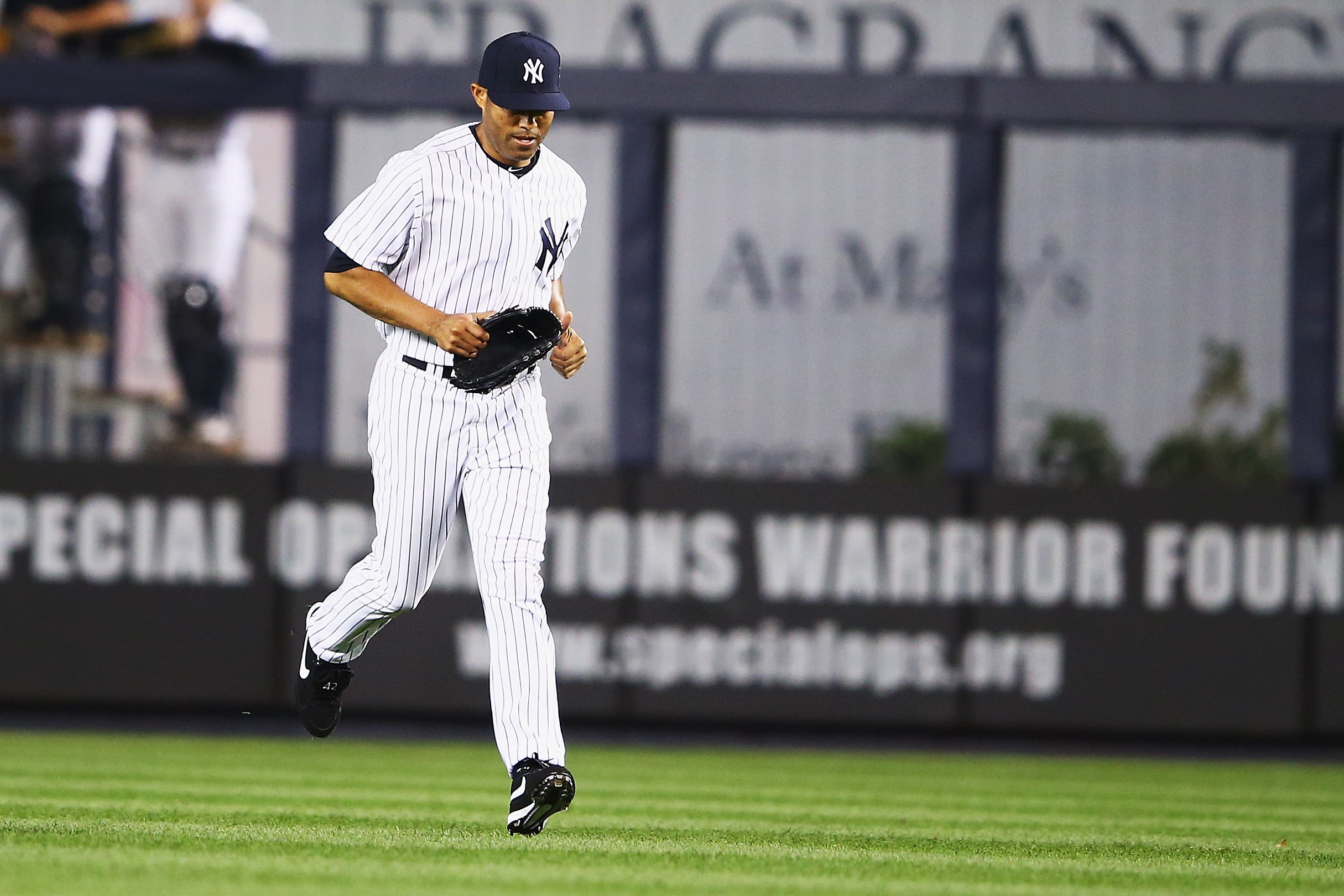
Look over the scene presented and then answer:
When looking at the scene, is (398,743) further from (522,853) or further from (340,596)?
(522,853)

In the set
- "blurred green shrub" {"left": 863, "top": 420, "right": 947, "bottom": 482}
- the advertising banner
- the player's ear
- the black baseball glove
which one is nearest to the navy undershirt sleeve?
the black baseball glove

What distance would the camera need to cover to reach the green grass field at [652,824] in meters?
3.97

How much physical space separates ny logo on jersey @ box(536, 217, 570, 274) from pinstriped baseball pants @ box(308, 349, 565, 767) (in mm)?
273

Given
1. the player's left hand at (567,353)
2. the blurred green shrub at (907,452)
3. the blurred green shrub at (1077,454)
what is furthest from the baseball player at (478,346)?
the blurred green shrub at (907,452)

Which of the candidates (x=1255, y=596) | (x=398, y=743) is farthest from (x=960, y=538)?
(x=398, y=743)

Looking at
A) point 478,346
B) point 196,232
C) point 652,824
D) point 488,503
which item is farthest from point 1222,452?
point 478,346

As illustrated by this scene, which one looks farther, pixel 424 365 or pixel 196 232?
pixel 196 232

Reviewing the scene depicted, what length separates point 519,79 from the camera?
4.50 meters

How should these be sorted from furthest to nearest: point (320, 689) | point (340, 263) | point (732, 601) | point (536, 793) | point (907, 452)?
point (907, 452) → point (732, 601) → point (320, 689) → point (340, 263) → point (536, 793)

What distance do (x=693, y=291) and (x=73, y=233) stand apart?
5643 mm

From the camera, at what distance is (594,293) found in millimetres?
13734

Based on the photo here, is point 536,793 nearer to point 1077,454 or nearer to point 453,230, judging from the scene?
point 453,230

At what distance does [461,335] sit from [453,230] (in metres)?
0.32

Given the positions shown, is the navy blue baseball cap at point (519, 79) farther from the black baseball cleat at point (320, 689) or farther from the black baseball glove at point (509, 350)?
the black baseball cleat at point (320, 689)
